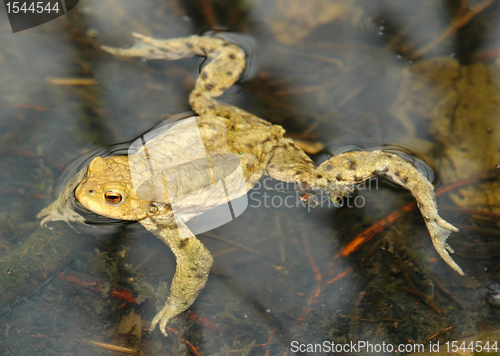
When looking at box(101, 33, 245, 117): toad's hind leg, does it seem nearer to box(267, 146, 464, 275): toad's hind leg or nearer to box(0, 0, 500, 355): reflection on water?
box(0, 0, 500, 355): reflection on water

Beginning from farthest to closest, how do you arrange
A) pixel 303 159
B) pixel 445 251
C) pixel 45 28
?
1. pixel 45 28
2. pixel 303 159
3. pixel 445 251

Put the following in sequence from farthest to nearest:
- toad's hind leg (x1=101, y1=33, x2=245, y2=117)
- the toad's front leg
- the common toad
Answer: toad's hind leg (x1=101, y1=33, x2=245, y2=117) → the toad's front leg → the common toad

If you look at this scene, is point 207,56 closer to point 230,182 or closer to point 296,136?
point 296,136

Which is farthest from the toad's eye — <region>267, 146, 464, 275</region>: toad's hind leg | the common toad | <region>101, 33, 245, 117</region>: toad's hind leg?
<region>267, 146, 464, 275</region>: toad's hind leg

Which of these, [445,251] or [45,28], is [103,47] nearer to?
[45,28]

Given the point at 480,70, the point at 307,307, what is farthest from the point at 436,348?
Answer: the point at 480,70
